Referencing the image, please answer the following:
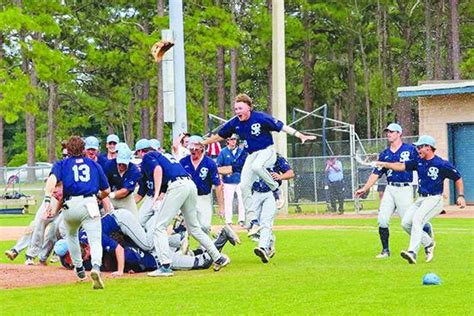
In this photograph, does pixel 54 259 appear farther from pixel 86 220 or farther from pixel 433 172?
pixel 433 172

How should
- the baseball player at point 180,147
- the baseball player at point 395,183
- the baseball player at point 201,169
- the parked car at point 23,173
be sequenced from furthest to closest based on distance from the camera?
the parked car at point 23,173 < the baseball player at point 180,147 < the baseball player at point 395,183 < the baseball player at point 201,169

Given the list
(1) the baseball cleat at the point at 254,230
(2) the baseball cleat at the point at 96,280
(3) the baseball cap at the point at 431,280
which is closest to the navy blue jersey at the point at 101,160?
(1) the baseball cleat at the point at 254,230

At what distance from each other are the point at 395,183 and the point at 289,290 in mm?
5302

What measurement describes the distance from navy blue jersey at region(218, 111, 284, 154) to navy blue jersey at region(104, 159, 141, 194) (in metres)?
1.49

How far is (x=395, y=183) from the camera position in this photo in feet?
63.1

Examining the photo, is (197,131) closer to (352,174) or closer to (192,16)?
(192,16)

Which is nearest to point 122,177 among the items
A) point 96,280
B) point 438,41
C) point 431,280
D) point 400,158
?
point 96,280

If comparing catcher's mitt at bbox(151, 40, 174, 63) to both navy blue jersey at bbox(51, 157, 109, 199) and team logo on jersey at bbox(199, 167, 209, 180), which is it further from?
navy blue jersey at bbox(51, 157, 109, 199)

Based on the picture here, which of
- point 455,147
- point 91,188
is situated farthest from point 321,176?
point 91,188

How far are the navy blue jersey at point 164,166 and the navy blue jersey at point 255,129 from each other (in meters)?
1.64

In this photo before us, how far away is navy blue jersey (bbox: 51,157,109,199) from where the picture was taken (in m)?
15.7

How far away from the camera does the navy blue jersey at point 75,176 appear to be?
15.7m

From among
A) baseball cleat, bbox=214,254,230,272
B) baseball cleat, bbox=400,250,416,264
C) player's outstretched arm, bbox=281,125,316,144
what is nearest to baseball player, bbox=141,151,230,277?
baseball cleat, bbox=214,254,230,272

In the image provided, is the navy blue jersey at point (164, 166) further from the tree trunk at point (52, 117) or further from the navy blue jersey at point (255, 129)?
the tree trunk at point (52, 117)
